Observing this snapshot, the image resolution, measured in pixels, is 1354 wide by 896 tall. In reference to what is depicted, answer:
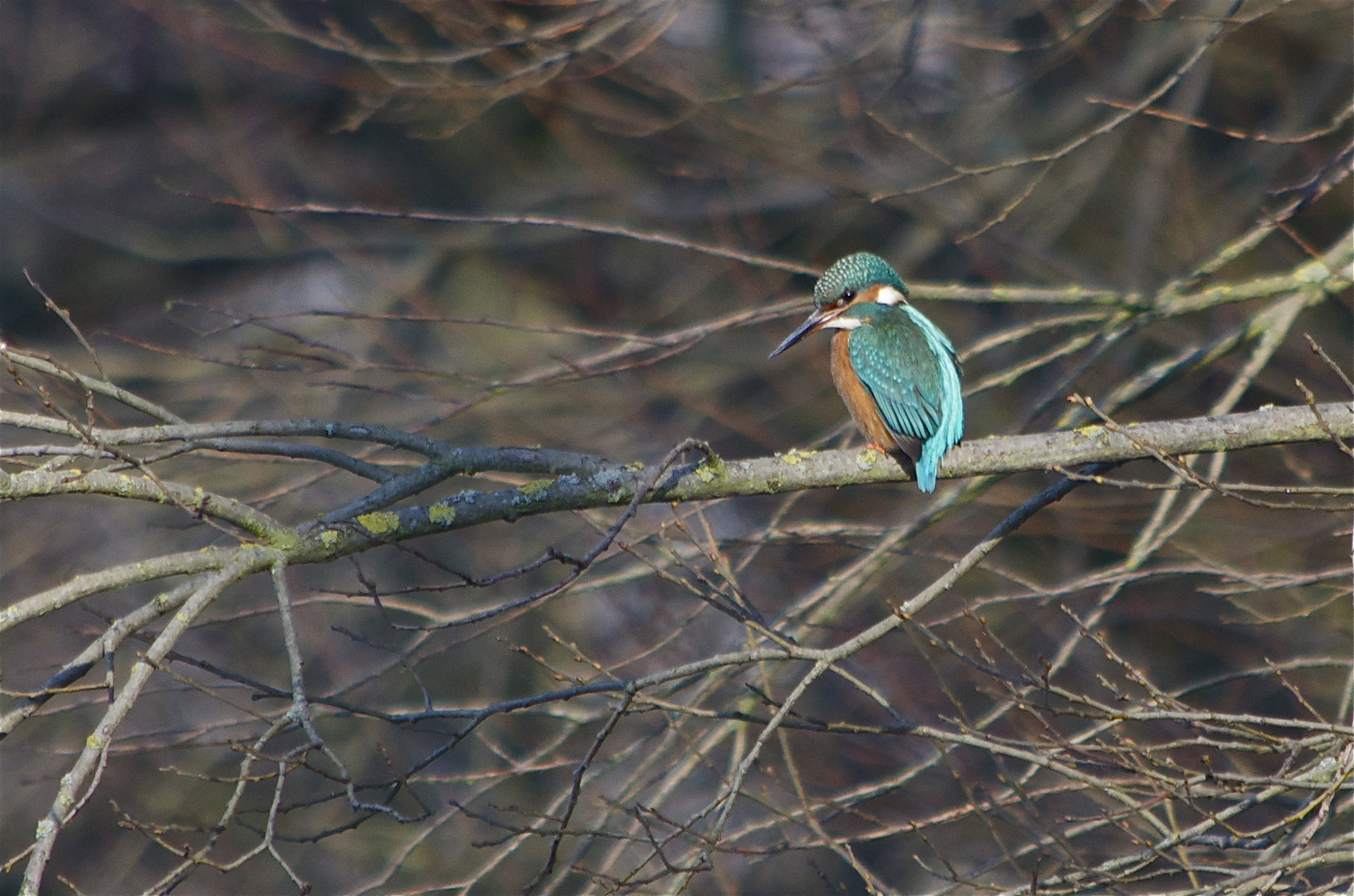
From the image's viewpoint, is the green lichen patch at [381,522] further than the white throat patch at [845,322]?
No

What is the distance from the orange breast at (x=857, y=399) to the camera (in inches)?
124

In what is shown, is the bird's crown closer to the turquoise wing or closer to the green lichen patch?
the turquoise wing

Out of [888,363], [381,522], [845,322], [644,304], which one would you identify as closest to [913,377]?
[888,363]

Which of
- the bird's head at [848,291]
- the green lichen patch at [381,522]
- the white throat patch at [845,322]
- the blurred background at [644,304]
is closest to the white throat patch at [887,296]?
the bird's head at [848,291]

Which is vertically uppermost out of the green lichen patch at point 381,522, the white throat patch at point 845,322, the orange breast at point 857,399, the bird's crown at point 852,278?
the bird's crown at point 852,278

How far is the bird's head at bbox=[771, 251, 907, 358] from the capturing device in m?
3.48

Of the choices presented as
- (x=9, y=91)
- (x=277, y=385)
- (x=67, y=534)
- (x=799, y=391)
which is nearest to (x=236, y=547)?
(x=277, y=385)

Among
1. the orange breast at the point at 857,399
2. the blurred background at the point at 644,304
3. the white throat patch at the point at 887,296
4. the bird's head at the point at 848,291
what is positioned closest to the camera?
the orange breast at the point at 857,399

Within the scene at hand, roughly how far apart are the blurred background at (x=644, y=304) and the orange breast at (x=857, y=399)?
33cm

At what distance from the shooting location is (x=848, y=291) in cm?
351

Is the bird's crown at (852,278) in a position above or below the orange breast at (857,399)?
above

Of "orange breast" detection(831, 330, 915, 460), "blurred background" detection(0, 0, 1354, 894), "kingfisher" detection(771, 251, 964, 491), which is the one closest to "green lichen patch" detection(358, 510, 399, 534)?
"blurred background" detection(0, 0, 1354, 894)

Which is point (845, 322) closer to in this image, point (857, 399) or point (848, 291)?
point (848, 291)

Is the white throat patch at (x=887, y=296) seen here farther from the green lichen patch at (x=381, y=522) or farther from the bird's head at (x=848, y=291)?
the green lichen patch at (x=381, y=522)
